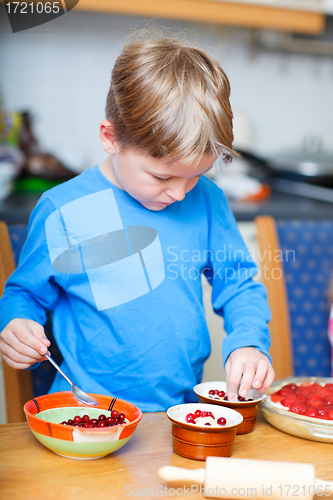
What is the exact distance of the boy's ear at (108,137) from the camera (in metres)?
0.77

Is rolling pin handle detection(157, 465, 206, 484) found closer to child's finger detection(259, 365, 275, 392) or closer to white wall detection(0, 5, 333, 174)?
child's finger detection(259, 365, 275, 392)

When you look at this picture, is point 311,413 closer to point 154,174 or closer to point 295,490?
point 295,490

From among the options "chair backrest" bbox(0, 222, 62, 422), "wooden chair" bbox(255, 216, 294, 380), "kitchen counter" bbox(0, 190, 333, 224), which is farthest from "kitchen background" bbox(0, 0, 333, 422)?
"chair backrest" bbox(0, 222, 62, 422)

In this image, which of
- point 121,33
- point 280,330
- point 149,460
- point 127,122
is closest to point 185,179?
point 127,122

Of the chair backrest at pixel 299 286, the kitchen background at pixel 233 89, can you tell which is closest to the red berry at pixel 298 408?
the chair backrest at pixel 299 286

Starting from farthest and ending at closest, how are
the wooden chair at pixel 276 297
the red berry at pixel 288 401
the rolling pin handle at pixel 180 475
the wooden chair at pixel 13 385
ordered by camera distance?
the wooden chair at pixel 276 297
the wooden chair at pixel 13 385
the red berry at pixel 288 401
the rolling pin handle at pixel 180 475

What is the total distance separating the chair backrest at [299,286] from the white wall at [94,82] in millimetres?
909

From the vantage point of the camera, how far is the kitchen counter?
1.44m

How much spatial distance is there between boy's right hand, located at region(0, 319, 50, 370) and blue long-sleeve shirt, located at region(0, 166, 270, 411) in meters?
0.05

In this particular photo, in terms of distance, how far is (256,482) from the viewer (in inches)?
21.6

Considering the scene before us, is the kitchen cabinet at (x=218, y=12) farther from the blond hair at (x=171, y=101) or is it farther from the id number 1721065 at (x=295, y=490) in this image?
the id number 1721065 at (x=295, y=490)

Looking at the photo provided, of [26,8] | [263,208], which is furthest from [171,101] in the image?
[263,208]

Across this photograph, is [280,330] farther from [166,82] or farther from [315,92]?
[315,92]

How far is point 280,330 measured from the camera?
52.2 inches
